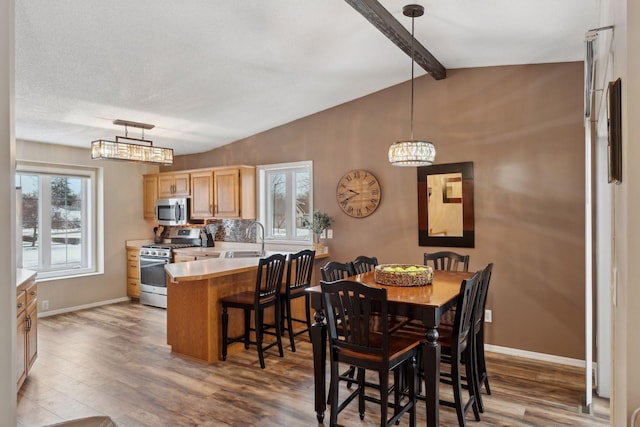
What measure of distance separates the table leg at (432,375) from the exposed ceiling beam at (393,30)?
6.80ft

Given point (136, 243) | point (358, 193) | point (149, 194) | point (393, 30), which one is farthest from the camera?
point (149, 194)

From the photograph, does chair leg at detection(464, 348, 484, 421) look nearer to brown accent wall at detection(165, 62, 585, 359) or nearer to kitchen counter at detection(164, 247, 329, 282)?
brown accent wall at detection(165, 62, 585, 359)

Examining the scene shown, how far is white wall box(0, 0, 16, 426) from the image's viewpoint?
43.4 inches

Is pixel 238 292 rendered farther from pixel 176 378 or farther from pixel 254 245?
Answer: pixel 254 245

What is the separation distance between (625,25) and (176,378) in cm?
363

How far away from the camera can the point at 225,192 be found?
597cm

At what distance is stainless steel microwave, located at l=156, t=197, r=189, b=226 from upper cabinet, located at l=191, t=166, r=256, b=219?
200 mm

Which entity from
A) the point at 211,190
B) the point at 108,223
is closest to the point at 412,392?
the point at 211,190

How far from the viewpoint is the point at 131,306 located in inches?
244

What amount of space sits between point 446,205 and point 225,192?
123 inches

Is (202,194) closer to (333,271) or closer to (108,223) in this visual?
(108,223)

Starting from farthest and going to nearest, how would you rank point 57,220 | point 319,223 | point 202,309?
point 57,220
point 319,223
point 202,309

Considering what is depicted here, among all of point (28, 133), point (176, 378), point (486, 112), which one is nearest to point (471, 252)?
point (486, 112)

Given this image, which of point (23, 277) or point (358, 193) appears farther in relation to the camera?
point (358, 193)
